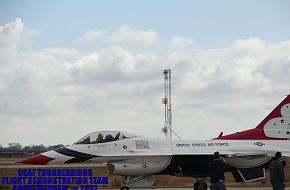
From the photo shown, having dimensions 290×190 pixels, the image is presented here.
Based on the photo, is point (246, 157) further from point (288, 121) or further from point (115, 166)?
point (115, 166)

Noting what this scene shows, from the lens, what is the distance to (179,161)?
A: 17750 millimetres

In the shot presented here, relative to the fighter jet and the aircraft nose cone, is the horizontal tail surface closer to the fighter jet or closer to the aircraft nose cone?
the fighter jet

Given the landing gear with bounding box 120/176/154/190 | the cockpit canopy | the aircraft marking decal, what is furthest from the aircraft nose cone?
the landing gear with bounding box 120/176/154/190

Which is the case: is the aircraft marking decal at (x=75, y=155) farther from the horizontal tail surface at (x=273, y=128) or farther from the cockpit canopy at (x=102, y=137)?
the horizontal tail surface at (x=273, y=128)

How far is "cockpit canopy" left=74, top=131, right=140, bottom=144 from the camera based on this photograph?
17.6 meters

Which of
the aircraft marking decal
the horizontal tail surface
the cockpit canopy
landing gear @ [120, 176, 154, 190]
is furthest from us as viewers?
the horizontal tail surface

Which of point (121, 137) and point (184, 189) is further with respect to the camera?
point (184, 189)

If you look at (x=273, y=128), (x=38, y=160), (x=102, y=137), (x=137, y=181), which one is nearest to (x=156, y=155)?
(x=137, y=181)

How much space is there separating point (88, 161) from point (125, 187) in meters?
1.56

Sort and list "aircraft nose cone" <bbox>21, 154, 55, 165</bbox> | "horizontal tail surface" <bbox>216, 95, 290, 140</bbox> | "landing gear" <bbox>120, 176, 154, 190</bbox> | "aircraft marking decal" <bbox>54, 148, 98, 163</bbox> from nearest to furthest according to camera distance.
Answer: "aircraft nose cone" <bbox>21, 154, 55, 165</bbox> → "aircraft marking decal" <bbox>54, 148, 98, 163</bbox> → "landing gear" <bbox>120, 176, 154, 190</bbox> → "horizontal tail surface" <bbox>216, 95, 290, 140</bbox>

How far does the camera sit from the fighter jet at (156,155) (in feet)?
56.5

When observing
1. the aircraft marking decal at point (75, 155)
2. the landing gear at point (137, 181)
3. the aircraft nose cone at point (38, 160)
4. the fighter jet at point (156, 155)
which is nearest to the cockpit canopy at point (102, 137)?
the fighter jet at point (156, 155)

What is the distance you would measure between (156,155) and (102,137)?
77.1 inches

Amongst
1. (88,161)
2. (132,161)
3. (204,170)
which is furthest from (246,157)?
(88,161)
